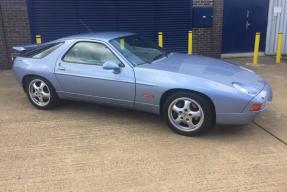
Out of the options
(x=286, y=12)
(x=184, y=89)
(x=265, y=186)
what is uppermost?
(x=286, y=12)

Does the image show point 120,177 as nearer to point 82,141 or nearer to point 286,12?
point 82,141

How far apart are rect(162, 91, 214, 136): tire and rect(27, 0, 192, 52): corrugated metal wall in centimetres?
566

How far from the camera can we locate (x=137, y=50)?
5.14 meters

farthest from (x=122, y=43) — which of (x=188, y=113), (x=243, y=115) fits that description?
(x=243, y=115)

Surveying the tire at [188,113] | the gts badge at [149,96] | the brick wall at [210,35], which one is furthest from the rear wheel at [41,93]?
the brick wall at [210,35]

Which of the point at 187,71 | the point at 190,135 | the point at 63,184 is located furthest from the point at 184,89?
the point at 63,184

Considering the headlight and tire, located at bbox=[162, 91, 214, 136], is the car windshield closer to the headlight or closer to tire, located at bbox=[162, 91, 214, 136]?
tire, located at bbox=[162, 91, 214, 136]

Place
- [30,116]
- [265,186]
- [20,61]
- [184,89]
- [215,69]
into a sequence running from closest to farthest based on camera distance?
[265,186], [184,89], [215,69], [30,116], [20,61]

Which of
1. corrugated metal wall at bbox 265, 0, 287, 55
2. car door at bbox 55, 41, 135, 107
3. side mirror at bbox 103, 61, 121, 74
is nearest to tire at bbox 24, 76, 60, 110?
car door at bbox 55, 41, 135, 107

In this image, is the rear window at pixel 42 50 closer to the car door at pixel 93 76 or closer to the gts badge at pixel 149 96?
the car door at pixel 93 76

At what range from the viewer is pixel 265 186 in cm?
330

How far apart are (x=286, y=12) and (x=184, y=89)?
796 cm

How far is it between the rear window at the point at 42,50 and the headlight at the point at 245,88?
2853mm

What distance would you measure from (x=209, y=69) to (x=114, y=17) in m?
5.39
